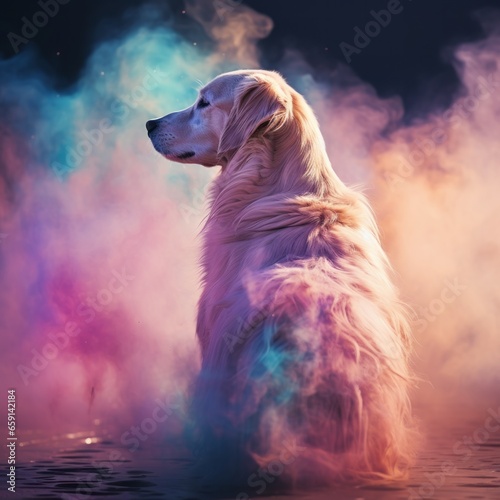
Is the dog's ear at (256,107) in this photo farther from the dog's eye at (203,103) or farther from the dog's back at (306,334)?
the dog's eye at (203,103)

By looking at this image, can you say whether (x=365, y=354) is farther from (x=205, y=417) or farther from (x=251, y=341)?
(x=205, y=417)

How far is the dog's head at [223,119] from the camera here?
439 cm

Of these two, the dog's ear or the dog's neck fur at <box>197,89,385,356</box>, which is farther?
the dog's ear

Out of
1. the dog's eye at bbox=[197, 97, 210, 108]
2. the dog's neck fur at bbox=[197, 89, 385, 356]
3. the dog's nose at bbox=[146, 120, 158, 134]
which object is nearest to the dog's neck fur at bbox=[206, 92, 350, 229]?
the dog's neck fur at bbox=[197, 89, 385, 356]

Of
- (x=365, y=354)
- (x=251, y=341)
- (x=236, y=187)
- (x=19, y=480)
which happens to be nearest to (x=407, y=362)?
(x=365, y=354)

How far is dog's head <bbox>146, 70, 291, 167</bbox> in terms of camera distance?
14.4 ft

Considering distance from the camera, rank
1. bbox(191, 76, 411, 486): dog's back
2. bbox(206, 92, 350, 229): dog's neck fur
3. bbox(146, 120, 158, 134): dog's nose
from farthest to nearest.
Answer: bbox(146, 120, 158, 134): dog's nose, bbox(206, 92, 350, 229): dog's neck fur, bbox(191, 76, 411, 486): dog's back

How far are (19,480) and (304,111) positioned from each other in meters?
2.33

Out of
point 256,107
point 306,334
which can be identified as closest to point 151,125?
point 256,107

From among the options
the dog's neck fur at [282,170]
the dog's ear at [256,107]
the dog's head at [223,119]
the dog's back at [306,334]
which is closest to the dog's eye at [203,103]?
the dog's head at [223,119]

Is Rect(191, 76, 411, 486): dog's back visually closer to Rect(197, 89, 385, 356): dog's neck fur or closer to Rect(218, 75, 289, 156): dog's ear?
Rect(197, 89, 385, 356): dog's neck fur

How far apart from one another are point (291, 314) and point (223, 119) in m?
1.53

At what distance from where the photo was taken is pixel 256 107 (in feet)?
14.4

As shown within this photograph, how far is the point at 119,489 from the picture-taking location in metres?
3.65
